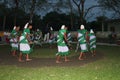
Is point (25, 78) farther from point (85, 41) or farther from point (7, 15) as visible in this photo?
point (7, 15)

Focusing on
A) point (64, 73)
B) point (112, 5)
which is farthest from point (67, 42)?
point (112, 5)

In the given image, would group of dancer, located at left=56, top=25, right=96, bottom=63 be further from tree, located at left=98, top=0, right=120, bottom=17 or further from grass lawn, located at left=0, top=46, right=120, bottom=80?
tree, located at left=98, top=0, right=120, bottom=17

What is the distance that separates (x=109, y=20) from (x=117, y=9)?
40.6ft

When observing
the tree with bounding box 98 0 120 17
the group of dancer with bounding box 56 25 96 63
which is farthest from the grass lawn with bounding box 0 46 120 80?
the tree with bounding box 98 0 120 17

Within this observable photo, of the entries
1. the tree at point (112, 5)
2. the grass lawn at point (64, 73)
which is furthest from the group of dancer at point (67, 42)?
the tree at point (112, 5)

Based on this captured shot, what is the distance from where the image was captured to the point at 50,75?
1235cm

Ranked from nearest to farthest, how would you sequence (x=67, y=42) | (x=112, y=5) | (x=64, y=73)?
(x=64, y=73)
(x=67, y=42)
(x=112, y=5)

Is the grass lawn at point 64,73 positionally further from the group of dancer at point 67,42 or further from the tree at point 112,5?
the tree at point 112,5

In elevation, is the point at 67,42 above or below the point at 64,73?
above

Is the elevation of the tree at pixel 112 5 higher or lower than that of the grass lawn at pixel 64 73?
higher

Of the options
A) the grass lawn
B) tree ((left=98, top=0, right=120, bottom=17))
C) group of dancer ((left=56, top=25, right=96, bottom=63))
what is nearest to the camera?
the grass lawn

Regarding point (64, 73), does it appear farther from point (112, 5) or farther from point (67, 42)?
point (112, 5)

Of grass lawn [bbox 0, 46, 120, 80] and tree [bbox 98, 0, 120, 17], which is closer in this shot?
grass lawn [bbox 0, 46, 120, 80]

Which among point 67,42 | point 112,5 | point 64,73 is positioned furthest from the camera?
point 112,5
